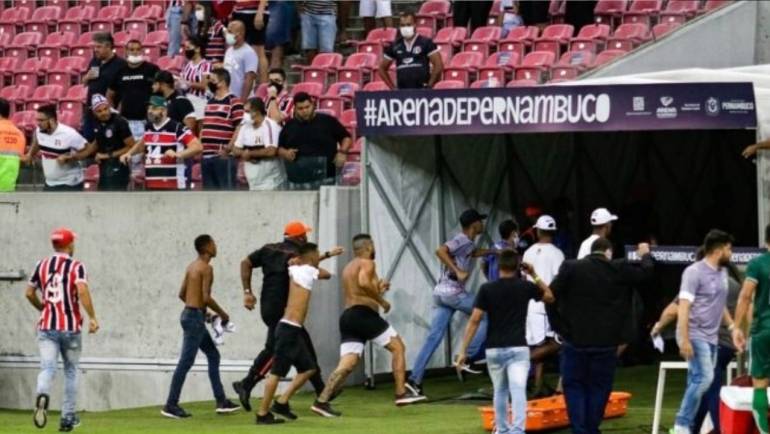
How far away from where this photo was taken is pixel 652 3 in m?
26.0

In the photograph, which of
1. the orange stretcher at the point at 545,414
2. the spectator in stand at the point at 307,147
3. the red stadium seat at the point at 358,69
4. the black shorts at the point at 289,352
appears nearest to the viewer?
the orange stretcher at the point at 545,414

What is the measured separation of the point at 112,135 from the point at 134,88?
1671 mm

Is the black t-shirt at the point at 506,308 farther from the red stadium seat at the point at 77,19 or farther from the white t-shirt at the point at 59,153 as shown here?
Result: the red stadium seat at the point at 77,19

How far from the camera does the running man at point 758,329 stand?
15953 millimetres

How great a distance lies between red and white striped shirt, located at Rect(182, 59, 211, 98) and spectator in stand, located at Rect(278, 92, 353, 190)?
11.9ft

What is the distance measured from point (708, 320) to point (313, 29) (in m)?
11.8

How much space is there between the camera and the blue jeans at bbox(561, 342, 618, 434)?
56.1 feet

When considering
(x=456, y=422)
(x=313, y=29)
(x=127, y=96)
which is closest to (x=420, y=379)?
(x=456, y=422)

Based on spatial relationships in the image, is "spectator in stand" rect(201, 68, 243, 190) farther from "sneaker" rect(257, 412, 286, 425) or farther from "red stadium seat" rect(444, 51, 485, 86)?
"sneaker" rect(257, 412, 286, 425)

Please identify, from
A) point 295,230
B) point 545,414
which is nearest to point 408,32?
point 295,230

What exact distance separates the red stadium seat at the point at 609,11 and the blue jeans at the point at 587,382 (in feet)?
31.5

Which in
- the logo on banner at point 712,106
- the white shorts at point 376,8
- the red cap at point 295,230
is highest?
the white shorts at point 376,8

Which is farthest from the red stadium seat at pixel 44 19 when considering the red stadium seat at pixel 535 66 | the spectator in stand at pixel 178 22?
the red stadium seat at pixel 535 66

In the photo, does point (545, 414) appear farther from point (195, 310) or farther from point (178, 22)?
point (178, 22)
